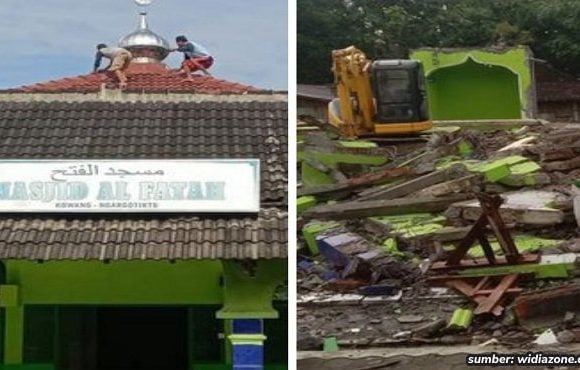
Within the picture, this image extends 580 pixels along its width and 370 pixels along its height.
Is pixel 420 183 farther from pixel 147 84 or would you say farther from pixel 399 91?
pixel 147 84

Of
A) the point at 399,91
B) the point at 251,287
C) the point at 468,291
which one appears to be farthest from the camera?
the point at 251,287

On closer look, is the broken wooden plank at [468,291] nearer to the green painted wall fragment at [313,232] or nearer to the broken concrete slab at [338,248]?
the broken concrete slab at [338,248]

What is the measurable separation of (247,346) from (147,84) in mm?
3154

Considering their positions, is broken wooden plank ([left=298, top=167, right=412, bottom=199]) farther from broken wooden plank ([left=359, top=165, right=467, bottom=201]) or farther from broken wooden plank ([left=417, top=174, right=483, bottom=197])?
broken wooden plank ([left=417, top=174, right=483, bottom=197])

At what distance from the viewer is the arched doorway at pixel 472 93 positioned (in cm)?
905

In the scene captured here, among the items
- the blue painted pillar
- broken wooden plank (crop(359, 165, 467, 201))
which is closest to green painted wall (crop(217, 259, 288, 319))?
the blue painted pillar

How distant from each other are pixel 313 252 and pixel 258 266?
918 mm

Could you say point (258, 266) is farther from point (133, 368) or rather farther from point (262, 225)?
point (133, 368)

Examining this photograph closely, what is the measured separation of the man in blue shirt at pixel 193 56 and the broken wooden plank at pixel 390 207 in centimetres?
217

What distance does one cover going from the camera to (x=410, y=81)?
9.05m

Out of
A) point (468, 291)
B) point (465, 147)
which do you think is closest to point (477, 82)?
point (465, 147)

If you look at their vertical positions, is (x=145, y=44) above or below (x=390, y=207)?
above

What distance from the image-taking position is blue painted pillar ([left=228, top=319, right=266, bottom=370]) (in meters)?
9.31

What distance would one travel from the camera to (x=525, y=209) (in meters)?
8.80
